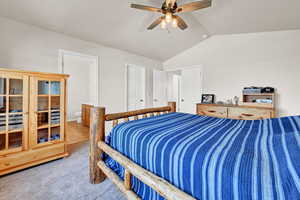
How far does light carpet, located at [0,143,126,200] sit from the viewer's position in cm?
149

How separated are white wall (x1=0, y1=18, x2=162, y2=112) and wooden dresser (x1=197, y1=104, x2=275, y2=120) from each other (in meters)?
2.32

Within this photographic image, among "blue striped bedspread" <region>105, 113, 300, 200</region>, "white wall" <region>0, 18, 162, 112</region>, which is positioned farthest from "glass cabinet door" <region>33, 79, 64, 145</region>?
"blue striped bedspread" <region>105, 113, 300, 200</region>

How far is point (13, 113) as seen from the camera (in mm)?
1877

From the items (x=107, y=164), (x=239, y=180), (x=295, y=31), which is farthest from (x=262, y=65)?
(x=107, y=164)

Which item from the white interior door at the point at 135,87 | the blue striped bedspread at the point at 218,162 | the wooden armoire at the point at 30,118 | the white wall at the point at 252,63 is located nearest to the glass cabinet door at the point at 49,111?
the wooden armoire at the point at 30,118

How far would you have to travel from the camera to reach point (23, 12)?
2078 mm

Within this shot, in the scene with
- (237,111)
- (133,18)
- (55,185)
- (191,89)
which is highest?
(133,18)

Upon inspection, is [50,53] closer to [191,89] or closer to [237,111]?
[191,89]

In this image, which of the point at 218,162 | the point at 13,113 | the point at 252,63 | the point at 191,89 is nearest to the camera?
the point at 218,162

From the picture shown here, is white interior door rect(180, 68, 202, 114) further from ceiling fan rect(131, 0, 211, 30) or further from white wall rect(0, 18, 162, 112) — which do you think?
ceiling fan rect(131, 0, 211, 30)

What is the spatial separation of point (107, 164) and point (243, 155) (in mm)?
1340

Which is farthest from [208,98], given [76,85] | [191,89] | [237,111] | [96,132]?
[76,85]

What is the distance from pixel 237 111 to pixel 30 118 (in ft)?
13.2

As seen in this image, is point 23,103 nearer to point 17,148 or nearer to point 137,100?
point 17,148
